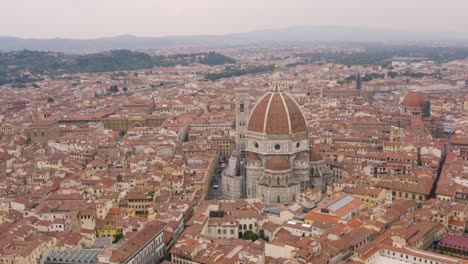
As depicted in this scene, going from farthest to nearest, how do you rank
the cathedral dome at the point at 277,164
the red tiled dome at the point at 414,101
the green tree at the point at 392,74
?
the green tree at the point at 392,74 → the red tiled dome at the point at 414,101 → the cathedral dome at the point at 277,164

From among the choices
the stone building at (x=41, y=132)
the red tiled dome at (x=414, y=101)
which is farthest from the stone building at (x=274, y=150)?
the red tiled dome at (x=414, y=101)

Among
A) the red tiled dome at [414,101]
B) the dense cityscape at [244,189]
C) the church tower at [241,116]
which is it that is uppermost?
the church tower at [241,116]

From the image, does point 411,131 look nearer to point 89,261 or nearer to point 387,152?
point 387,152

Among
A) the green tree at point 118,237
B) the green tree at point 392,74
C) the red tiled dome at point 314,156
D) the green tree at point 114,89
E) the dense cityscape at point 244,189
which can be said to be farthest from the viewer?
the green tree at point 392,74

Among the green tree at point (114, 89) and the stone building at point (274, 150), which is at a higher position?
the stone building at point (274, 150)

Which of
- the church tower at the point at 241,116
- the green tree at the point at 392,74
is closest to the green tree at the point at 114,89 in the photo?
the green tree at the point at 392,74

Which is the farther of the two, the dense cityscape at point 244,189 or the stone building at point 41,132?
the stone building at point 41,132

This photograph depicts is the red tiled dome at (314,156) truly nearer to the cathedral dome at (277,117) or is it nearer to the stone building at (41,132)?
the cathedral dome at (277,117)

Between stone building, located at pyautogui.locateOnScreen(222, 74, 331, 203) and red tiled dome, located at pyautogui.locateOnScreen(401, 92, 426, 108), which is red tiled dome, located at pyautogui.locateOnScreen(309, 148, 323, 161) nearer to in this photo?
stone building, located at pyautogui.locateOnScreen(222, 74, 331, 203)
